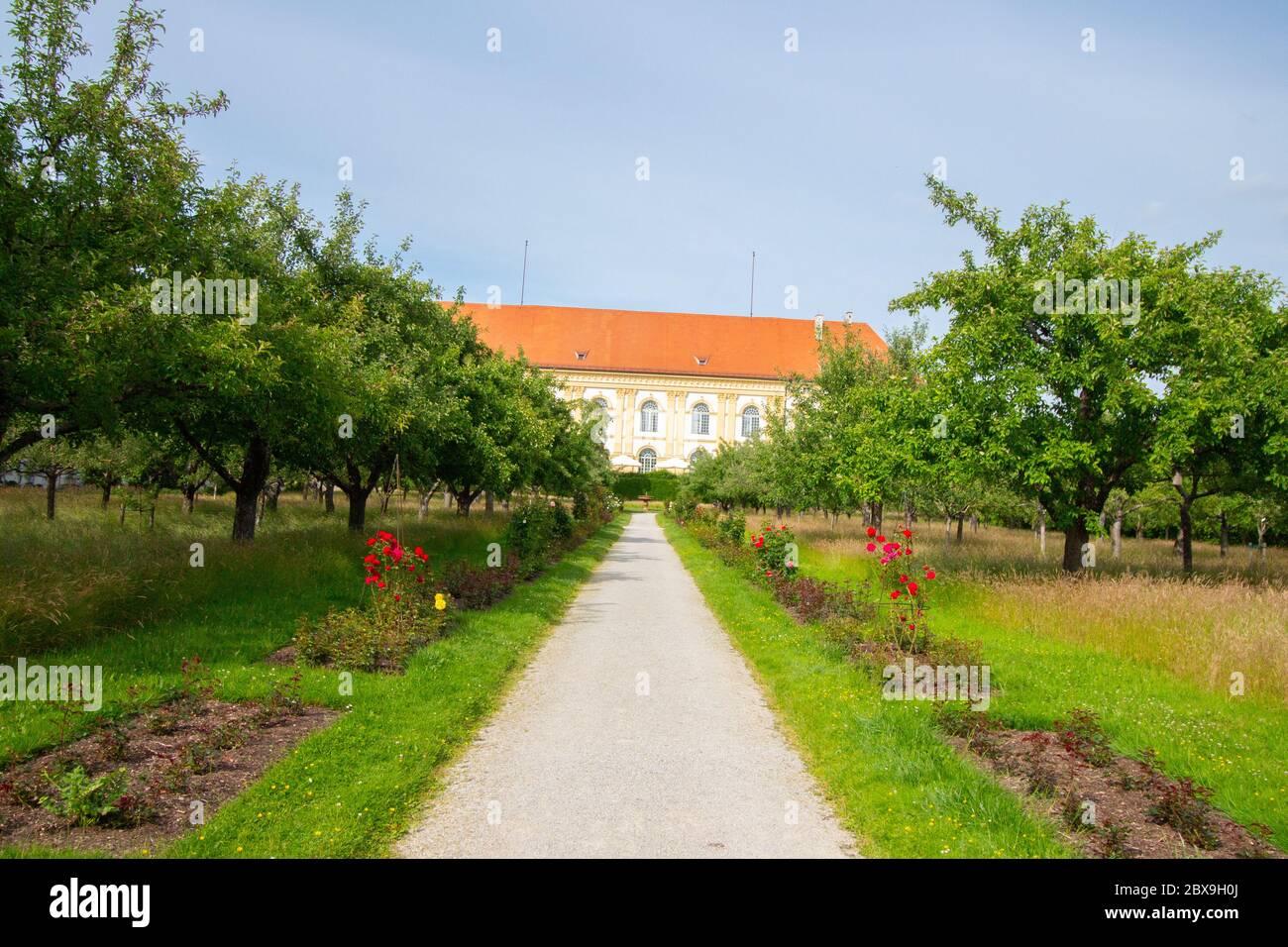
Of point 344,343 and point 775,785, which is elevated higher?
point 344,343

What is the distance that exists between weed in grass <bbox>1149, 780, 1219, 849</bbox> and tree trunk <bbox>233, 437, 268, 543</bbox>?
544 inches

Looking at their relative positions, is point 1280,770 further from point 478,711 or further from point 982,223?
point 982,223

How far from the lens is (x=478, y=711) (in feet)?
23.4

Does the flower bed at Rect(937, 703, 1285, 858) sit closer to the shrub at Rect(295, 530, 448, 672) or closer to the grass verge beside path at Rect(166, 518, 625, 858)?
the grass verge beside path at Rect(166, 518, 625, 858)

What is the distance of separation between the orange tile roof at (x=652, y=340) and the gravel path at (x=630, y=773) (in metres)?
74.9

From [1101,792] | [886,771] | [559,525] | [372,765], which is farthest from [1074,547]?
[372,765]

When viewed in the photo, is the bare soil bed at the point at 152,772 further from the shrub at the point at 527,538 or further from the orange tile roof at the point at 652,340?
the orange tile roof at the point at 652,340

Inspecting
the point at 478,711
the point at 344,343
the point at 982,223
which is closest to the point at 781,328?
the point at 982,223

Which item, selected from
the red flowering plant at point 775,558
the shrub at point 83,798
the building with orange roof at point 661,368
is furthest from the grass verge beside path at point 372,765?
the building with orange roof at point 661,368

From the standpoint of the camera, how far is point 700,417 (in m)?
84.1

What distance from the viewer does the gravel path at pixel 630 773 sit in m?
4.50

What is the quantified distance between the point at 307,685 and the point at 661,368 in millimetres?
77752
